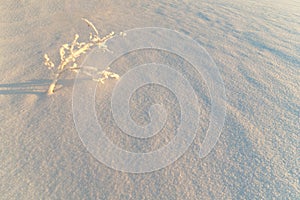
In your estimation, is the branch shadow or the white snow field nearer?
the white snow field

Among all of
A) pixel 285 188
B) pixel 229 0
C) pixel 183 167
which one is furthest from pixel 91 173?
pixel 229 0

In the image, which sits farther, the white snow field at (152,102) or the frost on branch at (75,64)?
the frost on branch at (75,64)

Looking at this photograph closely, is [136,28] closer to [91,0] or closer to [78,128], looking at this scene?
[91,0]

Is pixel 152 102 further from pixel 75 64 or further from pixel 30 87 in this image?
pixel 30 87

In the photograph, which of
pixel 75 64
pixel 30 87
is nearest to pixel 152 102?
pixel 75 64

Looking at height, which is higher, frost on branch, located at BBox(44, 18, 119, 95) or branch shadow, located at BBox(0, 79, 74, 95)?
frost on branch, located at BBox(44, 18, 119, 95)

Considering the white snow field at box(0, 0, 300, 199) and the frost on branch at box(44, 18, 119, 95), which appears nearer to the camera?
the white snow field at box(0, 0, 300, 199)

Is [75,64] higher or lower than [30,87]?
higher
